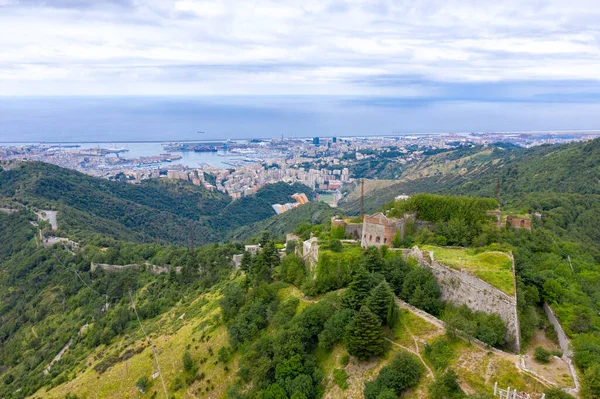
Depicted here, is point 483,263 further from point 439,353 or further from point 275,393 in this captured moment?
point 275,393

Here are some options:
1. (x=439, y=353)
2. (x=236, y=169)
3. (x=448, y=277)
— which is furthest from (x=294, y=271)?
(x=236, y=169)

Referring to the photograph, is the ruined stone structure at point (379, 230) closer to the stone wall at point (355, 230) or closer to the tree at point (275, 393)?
the stone wall at point (355, 230)

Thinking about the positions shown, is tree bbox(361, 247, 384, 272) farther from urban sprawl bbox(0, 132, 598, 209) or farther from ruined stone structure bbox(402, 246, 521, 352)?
urban sprawl bbox(0, 132, 598, 209)

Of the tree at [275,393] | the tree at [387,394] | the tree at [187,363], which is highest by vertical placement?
the tree at [387,394]

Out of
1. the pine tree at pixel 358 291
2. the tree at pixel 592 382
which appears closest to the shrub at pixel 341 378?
the pine tree at pixel 358 291

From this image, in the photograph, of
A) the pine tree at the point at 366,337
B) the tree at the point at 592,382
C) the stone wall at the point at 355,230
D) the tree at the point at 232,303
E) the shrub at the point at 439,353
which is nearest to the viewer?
the tree at the point at 592,382

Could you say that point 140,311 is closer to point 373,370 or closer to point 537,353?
point 373,370
